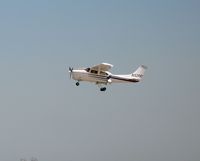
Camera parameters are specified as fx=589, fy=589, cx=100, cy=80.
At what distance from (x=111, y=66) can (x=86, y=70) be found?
2.98 m

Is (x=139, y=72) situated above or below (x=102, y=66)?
above

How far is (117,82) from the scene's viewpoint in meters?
72.9

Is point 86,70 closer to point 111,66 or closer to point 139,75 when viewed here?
point 111,66

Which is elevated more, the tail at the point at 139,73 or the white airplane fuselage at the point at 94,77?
the tail at the point at 139,73

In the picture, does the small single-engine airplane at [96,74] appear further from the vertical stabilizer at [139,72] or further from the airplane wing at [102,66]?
the vertical stabilizer at [139,72]

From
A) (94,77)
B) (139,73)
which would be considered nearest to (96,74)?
(94,77)

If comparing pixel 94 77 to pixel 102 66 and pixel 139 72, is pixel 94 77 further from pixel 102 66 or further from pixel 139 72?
pixel 139 72

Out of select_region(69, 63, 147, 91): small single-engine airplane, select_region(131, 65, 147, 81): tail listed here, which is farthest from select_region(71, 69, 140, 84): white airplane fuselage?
select_region(131, 65, 147, 81): tail

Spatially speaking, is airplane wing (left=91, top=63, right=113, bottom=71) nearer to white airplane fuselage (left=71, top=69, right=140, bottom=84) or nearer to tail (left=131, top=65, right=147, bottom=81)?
white airplane fuselage (left=71, top=69, right=140, bottom=84)

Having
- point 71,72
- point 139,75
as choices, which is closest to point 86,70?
point 71,72

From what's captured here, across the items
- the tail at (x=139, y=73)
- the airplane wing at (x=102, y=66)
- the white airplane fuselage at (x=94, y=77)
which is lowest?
the white airplane fuselage at (x=94, y=77)

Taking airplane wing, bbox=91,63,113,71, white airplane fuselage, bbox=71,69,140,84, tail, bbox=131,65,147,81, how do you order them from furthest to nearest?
tail, bbox=131,65,147,81
airplane wing, bbox=91,63,113,71
white airplane fuselage, bbox=71,69,140,84

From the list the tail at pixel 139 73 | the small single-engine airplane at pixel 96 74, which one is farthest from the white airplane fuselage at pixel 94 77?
the tail at pixel 139 73

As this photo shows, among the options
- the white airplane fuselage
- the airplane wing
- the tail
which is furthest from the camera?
the tail
